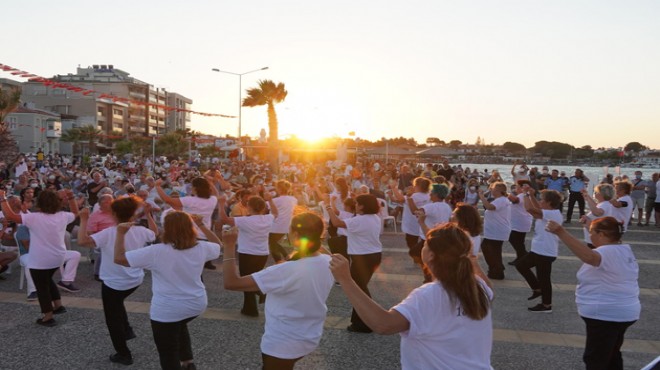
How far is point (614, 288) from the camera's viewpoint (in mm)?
4066

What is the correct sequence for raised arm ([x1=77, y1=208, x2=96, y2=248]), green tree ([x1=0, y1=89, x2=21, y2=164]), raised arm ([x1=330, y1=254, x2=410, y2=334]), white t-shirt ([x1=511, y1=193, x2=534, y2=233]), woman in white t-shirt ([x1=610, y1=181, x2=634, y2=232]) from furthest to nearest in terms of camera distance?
green tree ([x1=0, y1=89, x2=21, y2=164]), white t-shirt ([x1=511, y1=193, x2=534, y2=233]), woman in white t-shirt ([x1=610, y1=181, x2=634, y2=232]), raised arm ([x1=77, y1=208, x2=96, y2=248]), raised arm ([x1=330, y1=254, x2=410, y2=334])

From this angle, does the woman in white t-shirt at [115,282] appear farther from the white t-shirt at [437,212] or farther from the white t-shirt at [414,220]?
the white t-shirt at [414,220]

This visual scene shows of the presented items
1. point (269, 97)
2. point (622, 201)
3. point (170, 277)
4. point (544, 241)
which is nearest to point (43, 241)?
point (170, 277)

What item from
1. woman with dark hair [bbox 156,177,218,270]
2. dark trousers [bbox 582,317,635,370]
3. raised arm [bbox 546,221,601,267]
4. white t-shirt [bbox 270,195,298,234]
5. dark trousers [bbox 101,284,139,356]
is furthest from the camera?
white t-shirt [bbox 270,195,298,234]

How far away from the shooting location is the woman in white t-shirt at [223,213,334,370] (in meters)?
3.23

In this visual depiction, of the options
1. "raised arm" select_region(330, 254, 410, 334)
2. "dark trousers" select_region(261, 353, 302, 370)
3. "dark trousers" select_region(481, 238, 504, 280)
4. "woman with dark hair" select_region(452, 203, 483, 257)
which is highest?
"woman with dark hair" select_region(452, 203, 483, 257)

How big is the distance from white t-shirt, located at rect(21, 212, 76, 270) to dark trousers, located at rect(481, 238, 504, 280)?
21.5 feet

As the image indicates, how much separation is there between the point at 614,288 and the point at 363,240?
9.19 ft

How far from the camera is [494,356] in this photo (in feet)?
17.4

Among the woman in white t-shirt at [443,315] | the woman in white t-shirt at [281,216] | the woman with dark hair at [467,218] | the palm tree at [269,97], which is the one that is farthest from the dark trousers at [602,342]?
the palm tree at [269,97]

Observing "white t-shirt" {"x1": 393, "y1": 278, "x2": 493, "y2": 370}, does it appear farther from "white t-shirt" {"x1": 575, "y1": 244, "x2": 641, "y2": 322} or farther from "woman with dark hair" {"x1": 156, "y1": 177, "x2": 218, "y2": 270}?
"woman with dark hair" {"x1": 156, "y1": 177, "x2": 218, "y2": 270}

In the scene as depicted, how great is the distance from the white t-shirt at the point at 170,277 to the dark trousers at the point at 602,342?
3.36m

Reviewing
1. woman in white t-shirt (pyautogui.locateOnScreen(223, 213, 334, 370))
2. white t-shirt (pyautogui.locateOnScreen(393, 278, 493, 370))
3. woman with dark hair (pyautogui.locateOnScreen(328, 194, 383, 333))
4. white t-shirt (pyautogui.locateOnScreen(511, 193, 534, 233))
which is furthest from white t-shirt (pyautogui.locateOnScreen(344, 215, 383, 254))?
white t-shirt (pyautogui.locateOnScreen(511, 193, 534, 233))

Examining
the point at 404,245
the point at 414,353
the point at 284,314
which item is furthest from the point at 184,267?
the point at 404,245
